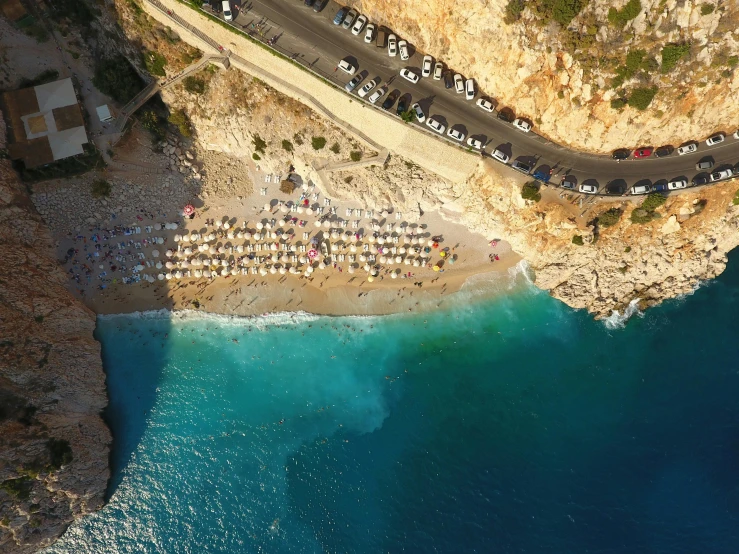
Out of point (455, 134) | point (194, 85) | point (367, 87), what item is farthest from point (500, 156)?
point (194, 85)

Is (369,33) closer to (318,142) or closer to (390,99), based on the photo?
(390,99)

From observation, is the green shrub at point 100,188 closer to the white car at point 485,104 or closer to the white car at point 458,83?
the white car at point 458,83

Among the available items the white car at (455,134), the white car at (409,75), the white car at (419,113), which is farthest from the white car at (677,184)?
the white car at (409,75)

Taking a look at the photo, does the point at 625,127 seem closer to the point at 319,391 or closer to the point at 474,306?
the point at 474,306

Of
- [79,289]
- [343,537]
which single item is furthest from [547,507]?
[79,289]

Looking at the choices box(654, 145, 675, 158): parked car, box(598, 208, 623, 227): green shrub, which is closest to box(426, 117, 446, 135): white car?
box(598, 208, 623, 227): green shrub

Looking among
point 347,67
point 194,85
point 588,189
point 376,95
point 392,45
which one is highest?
point 392,45

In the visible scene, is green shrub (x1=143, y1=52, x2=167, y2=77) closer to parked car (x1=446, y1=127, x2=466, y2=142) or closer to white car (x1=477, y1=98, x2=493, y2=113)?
parked car (x1=446, y1=127, x2=466, y2=142)
